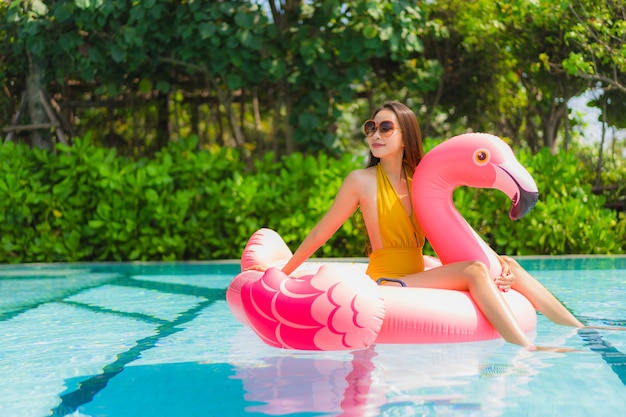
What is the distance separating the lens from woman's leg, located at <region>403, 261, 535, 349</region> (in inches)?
146

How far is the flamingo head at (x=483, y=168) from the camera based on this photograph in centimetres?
398

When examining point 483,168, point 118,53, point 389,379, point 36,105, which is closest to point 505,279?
point 483,168

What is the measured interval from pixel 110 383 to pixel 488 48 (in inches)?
329

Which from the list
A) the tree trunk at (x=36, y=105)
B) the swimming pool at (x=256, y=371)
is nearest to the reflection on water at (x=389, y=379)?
the swimming pool at (x=256, y=371)

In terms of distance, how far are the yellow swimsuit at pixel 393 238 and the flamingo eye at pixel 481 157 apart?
456 millimetres

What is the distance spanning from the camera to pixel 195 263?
28.9ft

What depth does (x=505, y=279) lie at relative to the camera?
406cm

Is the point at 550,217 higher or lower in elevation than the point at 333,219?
lower

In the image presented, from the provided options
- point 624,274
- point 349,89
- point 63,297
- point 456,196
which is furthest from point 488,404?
point 349,89

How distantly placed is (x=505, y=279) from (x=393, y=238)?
0.60 m

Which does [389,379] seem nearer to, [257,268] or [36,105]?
[257,268]

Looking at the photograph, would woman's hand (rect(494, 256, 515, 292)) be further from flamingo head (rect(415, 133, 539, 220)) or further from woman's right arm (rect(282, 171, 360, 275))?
woman's right arm (rect(282, 171, 360, 275))

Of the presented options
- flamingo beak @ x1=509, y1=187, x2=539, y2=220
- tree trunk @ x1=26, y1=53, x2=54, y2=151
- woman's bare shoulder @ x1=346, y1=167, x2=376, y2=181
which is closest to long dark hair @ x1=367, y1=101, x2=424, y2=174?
woman's bare shoulder @ x1=346, y1=167, x2=376, y2=181

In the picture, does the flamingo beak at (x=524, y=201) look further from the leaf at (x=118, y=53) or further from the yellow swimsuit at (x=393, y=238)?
the leaf at (x=118, y=53)
